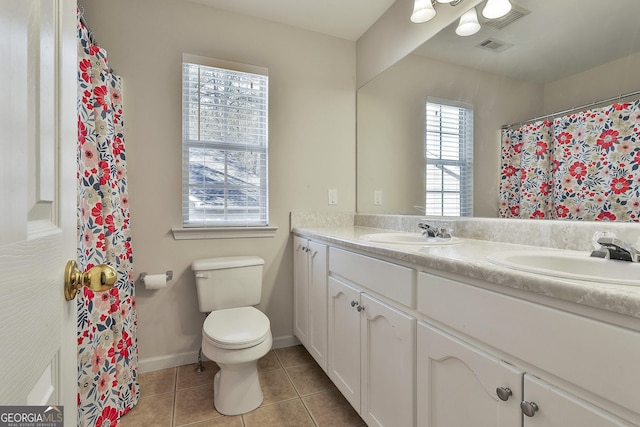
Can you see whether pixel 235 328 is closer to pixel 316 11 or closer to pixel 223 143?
pixel 223 143

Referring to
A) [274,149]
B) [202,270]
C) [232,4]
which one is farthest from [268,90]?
[202,270]

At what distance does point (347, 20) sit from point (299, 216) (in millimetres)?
1454

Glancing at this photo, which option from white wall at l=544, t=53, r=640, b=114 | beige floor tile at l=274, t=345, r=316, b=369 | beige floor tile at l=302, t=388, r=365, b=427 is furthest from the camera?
beige floor tile at l=274, t=345, r=316, b=369

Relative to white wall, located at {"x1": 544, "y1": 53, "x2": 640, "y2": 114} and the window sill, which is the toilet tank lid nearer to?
the window sill

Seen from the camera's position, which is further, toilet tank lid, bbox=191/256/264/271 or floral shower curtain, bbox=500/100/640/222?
toilet tank lid, bbox=191/256/264/271

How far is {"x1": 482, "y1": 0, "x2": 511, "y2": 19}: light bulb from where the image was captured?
4.36 feet

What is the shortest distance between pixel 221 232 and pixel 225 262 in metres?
0.25

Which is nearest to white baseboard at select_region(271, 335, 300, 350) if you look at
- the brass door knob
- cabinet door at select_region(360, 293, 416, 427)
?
cabinet door at select_region(360, 293, 416, 427)

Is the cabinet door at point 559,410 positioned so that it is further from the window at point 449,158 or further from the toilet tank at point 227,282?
the toilet tank at point 227,282

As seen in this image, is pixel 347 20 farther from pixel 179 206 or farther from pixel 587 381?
pixel 587 381

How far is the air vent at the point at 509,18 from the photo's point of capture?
1273 millimetres

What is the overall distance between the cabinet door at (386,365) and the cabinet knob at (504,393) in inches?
12.5

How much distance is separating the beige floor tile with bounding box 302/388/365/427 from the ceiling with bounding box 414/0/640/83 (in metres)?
1.75

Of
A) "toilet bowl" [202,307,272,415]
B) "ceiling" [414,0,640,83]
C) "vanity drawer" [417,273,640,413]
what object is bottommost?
"toilet bowl" [202,307,272,415]
